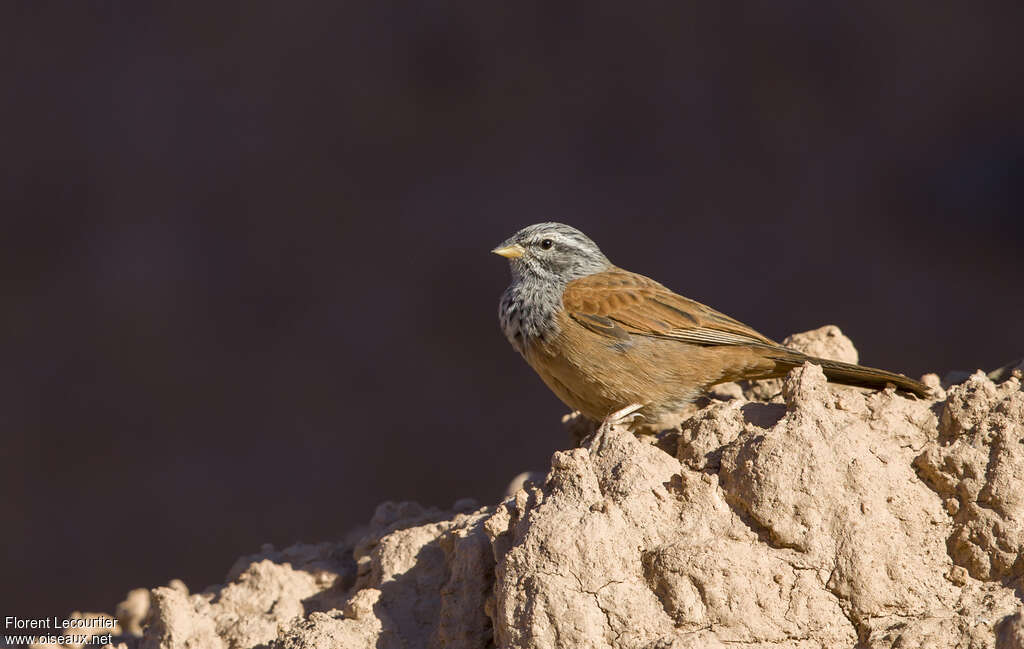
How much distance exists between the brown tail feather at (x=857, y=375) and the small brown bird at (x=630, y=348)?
1 centimetres

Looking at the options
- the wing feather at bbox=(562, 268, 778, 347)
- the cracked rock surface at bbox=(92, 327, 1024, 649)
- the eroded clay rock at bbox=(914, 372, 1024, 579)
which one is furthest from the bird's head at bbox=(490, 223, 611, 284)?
the eroded clay rock at bbox=(914, 372, 1024, 579)

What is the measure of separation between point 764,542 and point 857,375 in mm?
1431

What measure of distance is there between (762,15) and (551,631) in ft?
43.7

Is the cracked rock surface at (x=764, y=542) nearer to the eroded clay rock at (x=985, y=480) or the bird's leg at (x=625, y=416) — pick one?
the eroded clay rock at (x=985, y=480)

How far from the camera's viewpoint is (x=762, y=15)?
51.3ft

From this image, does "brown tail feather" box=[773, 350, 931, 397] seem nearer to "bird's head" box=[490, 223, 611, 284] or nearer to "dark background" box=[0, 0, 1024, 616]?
"bird's head" box=[490, 223, 611, 284]

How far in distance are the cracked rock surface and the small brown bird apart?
3.77ft

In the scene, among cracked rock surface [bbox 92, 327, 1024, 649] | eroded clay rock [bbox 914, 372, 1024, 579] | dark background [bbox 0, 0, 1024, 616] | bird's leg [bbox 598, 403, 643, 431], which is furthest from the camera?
dark background [bbox 0, 0, 1024, 616]

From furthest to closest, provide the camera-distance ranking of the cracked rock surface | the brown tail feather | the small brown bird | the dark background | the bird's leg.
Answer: the dark background → the small brown bird → the bird's leg → the brown tail feather → the cracked rock surface

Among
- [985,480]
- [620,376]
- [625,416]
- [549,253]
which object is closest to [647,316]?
[620,376]

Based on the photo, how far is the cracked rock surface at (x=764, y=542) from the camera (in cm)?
380

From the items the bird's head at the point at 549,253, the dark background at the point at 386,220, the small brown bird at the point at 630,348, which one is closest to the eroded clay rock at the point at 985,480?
the small brown bird at the point at 630,348

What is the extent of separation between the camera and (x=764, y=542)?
397 cm

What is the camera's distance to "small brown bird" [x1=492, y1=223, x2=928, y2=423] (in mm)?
5660
